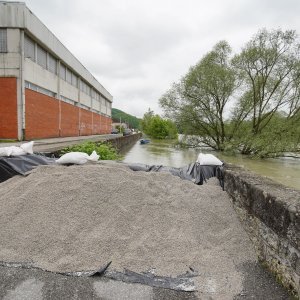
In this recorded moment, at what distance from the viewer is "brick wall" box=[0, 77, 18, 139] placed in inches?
637

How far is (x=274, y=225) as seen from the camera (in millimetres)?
2553

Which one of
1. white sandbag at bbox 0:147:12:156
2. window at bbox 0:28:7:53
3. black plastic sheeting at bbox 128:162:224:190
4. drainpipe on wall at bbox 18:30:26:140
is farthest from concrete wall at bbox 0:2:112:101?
black plastic sheeting at bbox 128:162:224:190

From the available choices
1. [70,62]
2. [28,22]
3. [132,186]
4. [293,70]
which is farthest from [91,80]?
[132,186]

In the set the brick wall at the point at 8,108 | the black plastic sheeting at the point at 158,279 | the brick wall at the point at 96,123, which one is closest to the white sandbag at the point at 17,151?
the black plastic sheeting at the point at 158,279

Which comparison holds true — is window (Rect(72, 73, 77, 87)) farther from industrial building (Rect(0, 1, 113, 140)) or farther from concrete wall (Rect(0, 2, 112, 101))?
concrete wall (Rect(0, 2, 112, 101))

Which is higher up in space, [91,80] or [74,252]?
[91,80]

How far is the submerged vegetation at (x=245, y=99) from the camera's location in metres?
21.6

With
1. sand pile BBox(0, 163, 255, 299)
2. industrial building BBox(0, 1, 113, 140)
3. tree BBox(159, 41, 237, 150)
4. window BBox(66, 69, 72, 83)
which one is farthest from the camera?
window BBox(66, 69, 72, 83)

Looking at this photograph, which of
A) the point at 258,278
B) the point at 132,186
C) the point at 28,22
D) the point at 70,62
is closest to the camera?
the point at 258,278

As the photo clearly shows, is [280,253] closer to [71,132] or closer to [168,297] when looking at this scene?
[168,297]

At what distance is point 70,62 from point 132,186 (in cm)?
2422

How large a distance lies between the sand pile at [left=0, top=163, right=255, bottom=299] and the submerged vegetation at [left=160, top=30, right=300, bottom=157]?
1888 cm

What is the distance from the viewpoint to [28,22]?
1631 cm

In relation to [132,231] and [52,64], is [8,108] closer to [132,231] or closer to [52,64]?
[52,64]
